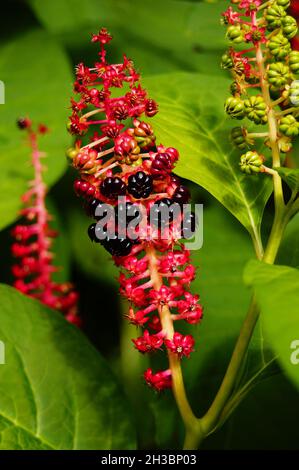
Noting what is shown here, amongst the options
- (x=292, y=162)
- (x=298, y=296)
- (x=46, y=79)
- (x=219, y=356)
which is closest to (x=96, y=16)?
(x=46, y=79)

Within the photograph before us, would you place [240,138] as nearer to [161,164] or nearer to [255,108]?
[255,108]

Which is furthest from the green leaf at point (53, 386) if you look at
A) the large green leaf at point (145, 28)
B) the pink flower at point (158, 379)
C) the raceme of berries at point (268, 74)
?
the large green leaf at point (145, 28)

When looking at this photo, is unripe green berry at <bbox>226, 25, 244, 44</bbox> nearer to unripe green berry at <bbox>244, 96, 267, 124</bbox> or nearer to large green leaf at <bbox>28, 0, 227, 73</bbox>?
unripe green berry at <bbox>244, 96, 267, 124</bbox>

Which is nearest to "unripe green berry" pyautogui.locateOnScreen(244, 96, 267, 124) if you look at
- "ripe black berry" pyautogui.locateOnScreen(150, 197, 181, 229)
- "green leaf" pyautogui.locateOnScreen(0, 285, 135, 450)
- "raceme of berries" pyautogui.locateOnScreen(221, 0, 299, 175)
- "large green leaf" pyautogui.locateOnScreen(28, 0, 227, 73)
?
"raceme of berries" pyautogui.locateOnScreen(221, 0, 299, 175)

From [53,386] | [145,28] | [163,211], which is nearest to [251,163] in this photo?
[163,211]

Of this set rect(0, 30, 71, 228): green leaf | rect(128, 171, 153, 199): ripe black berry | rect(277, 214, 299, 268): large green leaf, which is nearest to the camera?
rect(128, 171, 153, 199): ripe black berry

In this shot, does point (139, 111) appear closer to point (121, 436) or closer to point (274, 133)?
point (274, 133)
